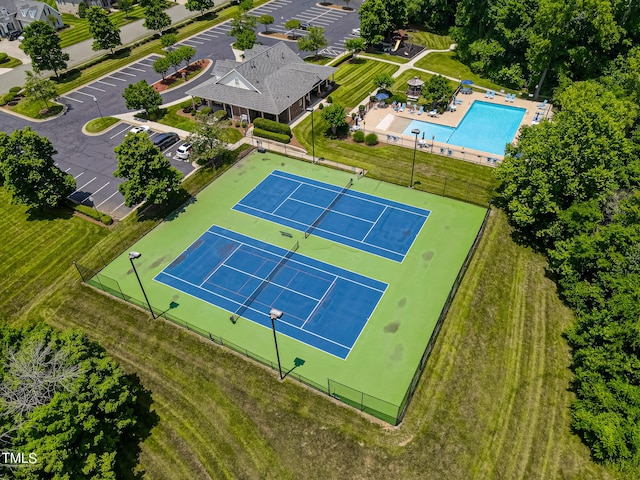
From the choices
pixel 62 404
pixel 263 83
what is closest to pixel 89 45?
pixel 263 83

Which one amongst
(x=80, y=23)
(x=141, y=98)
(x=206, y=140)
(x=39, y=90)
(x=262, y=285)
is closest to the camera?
(x=262, y=285)

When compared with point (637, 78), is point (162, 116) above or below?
below

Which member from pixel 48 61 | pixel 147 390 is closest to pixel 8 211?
pixel 147 390

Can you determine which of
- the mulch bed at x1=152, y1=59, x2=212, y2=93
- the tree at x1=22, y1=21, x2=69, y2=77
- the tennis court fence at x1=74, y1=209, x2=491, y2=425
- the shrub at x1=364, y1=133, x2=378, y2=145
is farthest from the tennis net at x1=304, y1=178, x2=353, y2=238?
the tree at x1=22, y1=21, x2=69, y2=77

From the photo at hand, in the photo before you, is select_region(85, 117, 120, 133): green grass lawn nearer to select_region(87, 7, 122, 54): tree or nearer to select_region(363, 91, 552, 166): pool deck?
select_region(87, 7, 122, 54): tree

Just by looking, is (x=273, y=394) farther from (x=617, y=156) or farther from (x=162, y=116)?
(x=162, y=116)

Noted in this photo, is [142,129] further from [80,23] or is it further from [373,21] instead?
[80,23]

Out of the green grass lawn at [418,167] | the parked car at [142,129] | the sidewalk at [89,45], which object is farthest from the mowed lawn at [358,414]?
the sidewalk at [89,45]
